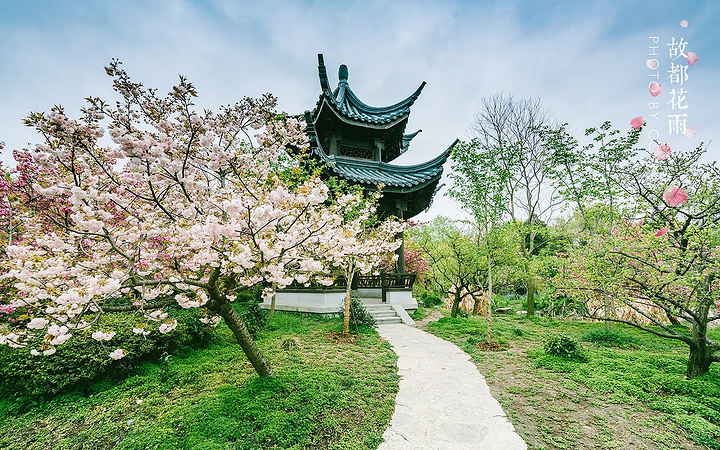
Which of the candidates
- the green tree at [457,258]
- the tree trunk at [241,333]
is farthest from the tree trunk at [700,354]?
the tree trunk at [241,333]

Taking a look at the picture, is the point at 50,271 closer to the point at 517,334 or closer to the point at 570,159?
→ the point at 517,334

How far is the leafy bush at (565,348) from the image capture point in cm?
580

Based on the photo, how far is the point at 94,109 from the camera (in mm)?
2826

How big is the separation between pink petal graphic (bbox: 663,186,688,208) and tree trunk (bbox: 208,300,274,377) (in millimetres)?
7971

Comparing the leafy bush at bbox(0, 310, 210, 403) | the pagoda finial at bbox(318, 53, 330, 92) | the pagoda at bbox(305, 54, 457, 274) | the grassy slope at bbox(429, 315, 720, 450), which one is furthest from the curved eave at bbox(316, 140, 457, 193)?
the leafy bush at bbox(0, 310, 210, 403)

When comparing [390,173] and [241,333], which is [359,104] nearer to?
[390,173]

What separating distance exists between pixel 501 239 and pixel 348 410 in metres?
5.88

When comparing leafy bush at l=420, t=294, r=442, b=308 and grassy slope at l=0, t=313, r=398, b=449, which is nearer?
grassy slope at l=0, t=313, r=398, b=449

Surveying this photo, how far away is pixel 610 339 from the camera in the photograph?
7.48 meters

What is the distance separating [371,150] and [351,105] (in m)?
2.75

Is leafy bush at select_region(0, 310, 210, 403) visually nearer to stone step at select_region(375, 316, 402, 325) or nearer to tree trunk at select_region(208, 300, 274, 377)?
tree trunk at select_region(208, 300, 274, 377)

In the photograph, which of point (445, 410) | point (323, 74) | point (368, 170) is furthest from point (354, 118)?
point (445, 410)

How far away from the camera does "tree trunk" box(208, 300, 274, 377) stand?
143 inches

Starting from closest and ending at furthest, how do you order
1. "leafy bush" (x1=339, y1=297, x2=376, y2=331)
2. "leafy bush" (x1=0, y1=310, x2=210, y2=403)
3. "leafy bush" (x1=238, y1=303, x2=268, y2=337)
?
"leafy bush" (x1=0, y1=310, x2=210, y2=403), "leafy bush" (x1=238, y1=303, x2=268, y2=337), "leafy bush" (x1=339, y1=297, x2=376, y2=331)
